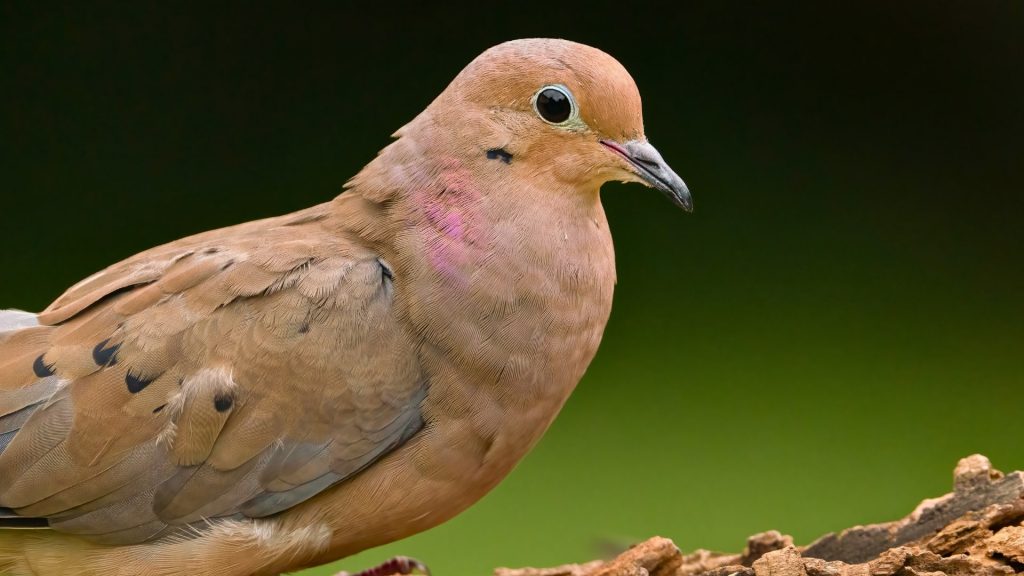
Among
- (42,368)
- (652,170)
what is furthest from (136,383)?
(652,170)

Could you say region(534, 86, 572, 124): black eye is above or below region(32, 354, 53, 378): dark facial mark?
above

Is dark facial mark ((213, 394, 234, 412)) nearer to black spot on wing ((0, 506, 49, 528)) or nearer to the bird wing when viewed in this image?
the bird wing

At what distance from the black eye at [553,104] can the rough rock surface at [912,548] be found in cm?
87

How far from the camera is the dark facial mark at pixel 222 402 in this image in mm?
2367

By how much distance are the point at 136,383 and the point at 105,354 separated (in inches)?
3.9

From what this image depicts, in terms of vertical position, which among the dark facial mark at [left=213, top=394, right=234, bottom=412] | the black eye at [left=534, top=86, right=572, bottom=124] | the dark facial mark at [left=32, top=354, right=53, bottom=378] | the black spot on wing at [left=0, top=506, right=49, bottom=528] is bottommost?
the black spot on wing at [left=0, top=506, right=49, bottom=528]

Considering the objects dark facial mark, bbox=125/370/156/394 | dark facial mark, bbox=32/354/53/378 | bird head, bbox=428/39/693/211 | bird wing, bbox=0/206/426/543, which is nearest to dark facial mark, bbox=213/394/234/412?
bird wing, bbox=0/206/426/543

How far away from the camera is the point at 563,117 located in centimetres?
240

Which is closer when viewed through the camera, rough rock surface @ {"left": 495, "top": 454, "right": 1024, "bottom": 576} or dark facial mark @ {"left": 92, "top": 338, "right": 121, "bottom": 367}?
rough rock surface @ {"left": 495, "top": 454, "right": 1024, "bottom": 576}

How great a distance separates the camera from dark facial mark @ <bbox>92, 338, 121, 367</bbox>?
2.43m

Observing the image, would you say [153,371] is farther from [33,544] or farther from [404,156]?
[404,156]

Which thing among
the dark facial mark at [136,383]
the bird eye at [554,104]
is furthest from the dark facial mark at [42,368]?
the bird eye at [554,104]

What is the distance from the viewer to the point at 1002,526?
7.91ft

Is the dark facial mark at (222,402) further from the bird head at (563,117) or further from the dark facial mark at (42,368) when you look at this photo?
the bird head at (563,117)
